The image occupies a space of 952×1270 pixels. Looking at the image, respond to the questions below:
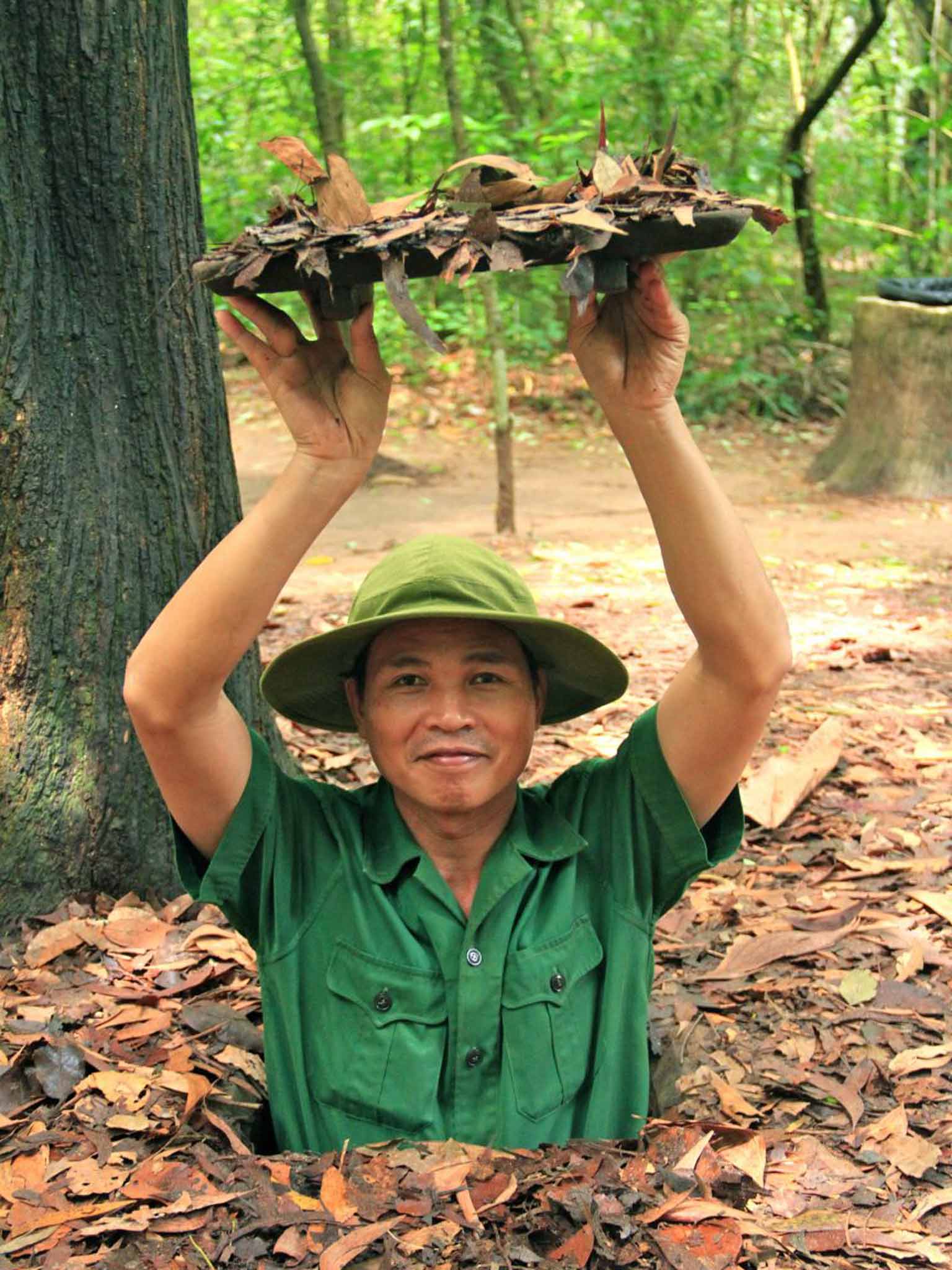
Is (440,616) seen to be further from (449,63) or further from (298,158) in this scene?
(449,63)

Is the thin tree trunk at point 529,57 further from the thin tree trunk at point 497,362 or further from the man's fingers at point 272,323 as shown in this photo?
the man's fingers at point 272,323

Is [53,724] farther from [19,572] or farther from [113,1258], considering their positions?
[113,1258]

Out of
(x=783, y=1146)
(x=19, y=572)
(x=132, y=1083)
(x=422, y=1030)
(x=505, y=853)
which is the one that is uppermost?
(x=19, y=572)

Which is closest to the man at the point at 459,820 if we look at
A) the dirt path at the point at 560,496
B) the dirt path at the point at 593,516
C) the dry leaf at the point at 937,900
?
the dry leaf at the point at 937,900

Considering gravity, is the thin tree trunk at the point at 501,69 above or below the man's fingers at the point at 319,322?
above

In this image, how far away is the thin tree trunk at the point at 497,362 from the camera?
29.0ft

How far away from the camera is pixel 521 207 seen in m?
2.13

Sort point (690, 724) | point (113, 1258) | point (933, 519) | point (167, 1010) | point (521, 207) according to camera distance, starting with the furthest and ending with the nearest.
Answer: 1. point (933, 519)
2. point (167, 1010)
3. point (690, 724)
4. point (113, 1258)
5. point (521, 207)

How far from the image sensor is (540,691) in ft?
9.18

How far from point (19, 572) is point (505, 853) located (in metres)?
1.49

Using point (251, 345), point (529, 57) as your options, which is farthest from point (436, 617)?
point (529, 57)

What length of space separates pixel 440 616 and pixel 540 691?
14.3 inches

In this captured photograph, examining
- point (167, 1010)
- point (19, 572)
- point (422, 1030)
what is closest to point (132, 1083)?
point (167, 1010)

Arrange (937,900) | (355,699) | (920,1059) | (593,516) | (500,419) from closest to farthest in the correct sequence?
(355,699) < (920,1059) < (937,900) < (500,419) < (593,516)
